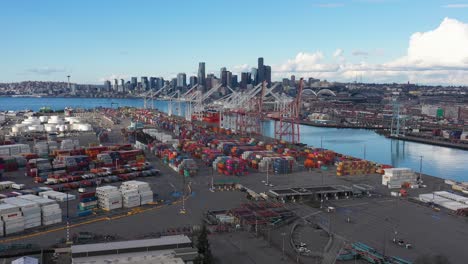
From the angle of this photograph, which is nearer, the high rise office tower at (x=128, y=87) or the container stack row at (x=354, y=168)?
the container stack row at (x=354, y=168)

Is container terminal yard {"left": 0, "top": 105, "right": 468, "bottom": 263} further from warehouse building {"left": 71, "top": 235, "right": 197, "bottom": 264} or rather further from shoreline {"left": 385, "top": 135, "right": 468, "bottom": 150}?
shoreline {"left": 385, "top": 135, "right": 468, "bottom": 150}

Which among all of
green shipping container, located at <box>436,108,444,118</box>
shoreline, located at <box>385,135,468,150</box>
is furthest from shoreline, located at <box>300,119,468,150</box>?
green shipping container, located at <box>436,108,444,118</box>

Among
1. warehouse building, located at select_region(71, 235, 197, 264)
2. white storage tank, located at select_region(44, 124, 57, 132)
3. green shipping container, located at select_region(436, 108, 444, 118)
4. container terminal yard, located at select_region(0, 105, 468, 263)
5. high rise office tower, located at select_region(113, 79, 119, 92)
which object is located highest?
high rise office tower, located at select_region(113, 79, 119, 92)

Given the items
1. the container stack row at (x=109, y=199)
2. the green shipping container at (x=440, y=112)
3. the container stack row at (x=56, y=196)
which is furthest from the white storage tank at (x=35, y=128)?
the green shipping container at (x=440, y=112)

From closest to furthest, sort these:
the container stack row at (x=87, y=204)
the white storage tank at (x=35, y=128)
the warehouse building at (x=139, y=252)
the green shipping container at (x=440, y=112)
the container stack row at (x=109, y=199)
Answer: the warehouse building at (x=139, y=252), the container stack row at (x=87, y=204), the container stack row at (x=109, y=199), the white storage tank at (x=35, y=128), the green shipping container at (x=440, y=112)

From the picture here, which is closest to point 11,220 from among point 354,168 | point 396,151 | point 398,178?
point 398,178

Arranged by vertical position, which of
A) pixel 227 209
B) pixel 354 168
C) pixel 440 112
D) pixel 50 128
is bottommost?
pixel 227 209

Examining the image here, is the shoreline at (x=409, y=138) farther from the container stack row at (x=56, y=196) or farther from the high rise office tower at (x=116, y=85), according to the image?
the high rise office tower at (x=116, y=85)

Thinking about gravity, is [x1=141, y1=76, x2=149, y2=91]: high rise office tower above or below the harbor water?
above

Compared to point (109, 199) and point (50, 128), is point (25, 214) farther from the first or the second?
point (50, 128)
